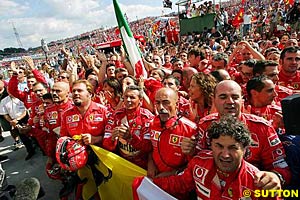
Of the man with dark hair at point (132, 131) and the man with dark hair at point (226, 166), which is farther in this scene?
the man with dark hair at point (132, 131)

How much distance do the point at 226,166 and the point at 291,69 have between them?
2.82 metres

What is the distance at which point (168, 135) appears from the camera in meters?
2.61

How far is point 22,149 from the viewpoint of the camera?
6848mm

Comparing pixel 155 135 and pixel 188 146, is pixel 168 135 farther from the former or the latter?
pixel 188 146

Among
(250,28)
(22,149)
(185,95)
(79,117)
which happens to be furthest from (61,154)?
(250,28)

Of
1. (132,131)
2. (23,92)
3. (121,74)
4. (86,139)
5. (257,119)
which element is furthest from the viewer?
(23,92)

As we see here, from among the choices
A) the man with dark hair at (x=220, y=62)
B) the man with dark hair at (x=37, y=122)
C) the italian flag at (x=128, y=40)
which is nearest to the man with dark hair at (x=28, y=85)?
the man with dark hair at (x=37, y=122)

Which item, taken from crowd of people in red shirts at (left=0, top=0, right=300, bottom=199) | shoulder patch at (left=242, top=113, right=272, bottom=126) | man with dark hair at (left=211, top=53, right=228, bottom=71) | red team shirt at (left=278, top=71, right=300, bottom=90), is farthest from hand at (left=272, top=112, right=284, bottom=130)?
man with dark hair at (left=211, top=53, right=228, bottom=71)

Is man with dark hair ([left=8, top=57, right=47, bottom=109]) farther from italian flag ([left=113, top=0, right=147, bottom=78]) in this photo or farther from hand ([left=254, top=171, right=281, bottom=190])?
hand ([left=254, top=171, right=281, bottom=190])

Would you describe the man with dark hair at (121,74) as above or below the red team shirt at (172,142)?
above

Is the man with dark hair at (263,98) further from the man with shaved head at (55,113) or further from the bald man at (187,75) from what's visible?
the man with shaved head at (55,113)

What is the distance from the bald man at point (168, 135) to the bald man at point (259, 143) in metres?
0.20

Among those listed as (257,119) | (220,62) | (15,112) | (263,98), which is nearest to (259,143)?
(257,119)

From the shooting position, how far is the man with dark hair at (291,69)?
3.98 m
